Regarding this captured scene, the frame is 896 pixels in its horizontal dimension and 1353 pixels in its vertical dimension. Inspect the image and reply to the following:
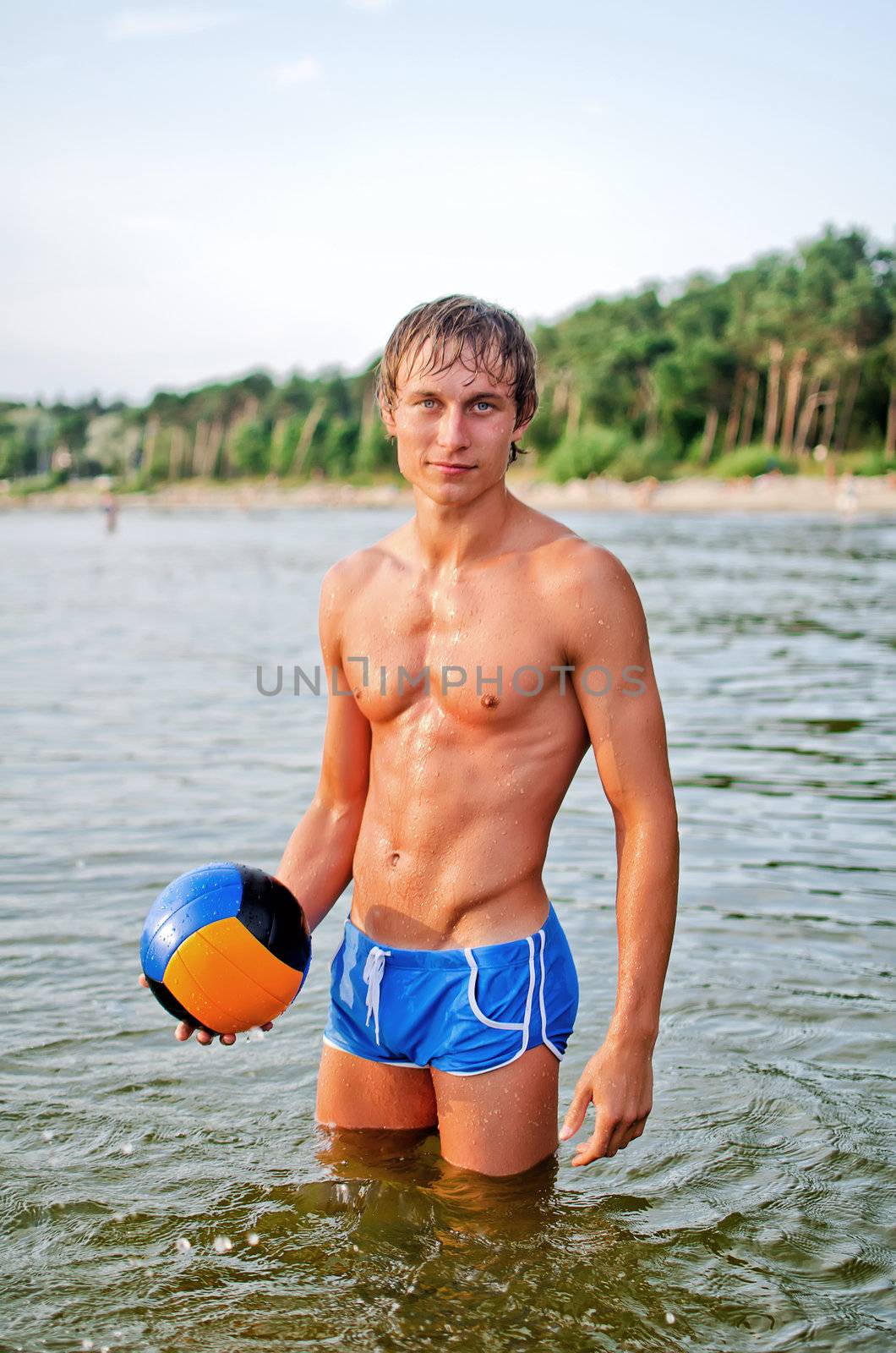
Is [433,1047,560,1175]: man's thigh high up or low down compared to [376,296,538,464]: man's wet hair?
down

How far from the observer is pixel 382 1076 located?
11.7 feet

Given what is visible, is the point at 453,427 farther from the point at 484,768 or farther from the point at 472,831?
the point at 472,831

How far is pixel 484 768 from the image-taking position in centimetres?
337

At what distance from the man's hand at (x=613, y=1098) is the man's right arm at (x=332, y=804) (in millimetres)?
940

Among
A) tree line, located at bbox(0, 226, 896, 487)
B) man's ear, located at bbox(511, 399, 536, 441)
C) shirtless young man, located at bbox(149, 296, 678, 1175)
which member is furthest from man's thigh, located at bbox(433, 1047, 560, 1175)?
tree line, located at bbox(0, 226, 896, 487)

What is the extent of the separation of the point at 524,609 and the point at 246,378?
175278 millimetres

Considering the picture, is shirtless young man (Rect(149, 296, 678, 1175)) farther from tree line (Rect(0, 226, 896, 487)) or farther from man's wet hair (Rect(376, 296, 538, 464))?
tree line (Rect(0, 226, 896, 487))

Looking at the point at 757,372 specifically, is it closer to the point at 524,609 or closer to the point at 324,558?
the point at 324,558

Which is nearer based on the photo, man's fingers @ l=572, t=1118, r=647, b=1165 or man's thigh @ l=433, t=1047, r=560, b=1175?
man's fingers @ l=572, t=1118, r=647, b=1165

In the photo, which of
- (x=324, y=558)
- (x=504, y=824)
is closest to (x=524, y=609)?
(x=504, y=824)

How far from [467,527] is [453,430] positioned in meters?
0.27

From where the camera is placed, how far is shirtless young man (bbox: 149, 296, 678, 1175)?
3213 millimetres

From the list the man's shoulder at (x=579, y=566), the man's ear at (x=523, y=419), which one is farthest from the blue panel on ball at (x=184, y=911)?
the man's ear at (x=523, y=419)

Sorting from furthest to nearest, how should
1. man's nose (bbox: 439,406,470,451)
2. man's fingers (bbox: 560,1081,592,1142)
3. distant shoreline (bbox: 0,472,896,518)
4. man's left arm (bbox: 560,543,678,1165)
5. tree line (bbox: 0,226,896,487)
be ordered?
tree line (bbox: 0,226,896,487) < distant shoreline (bbox: 0,472,896,518) < man's nose (bbox: 439,406,470,451) < man's left arm (bbox: 560,543,678,1165) < man's fingers (bbox: 560,1081,592,1142)
